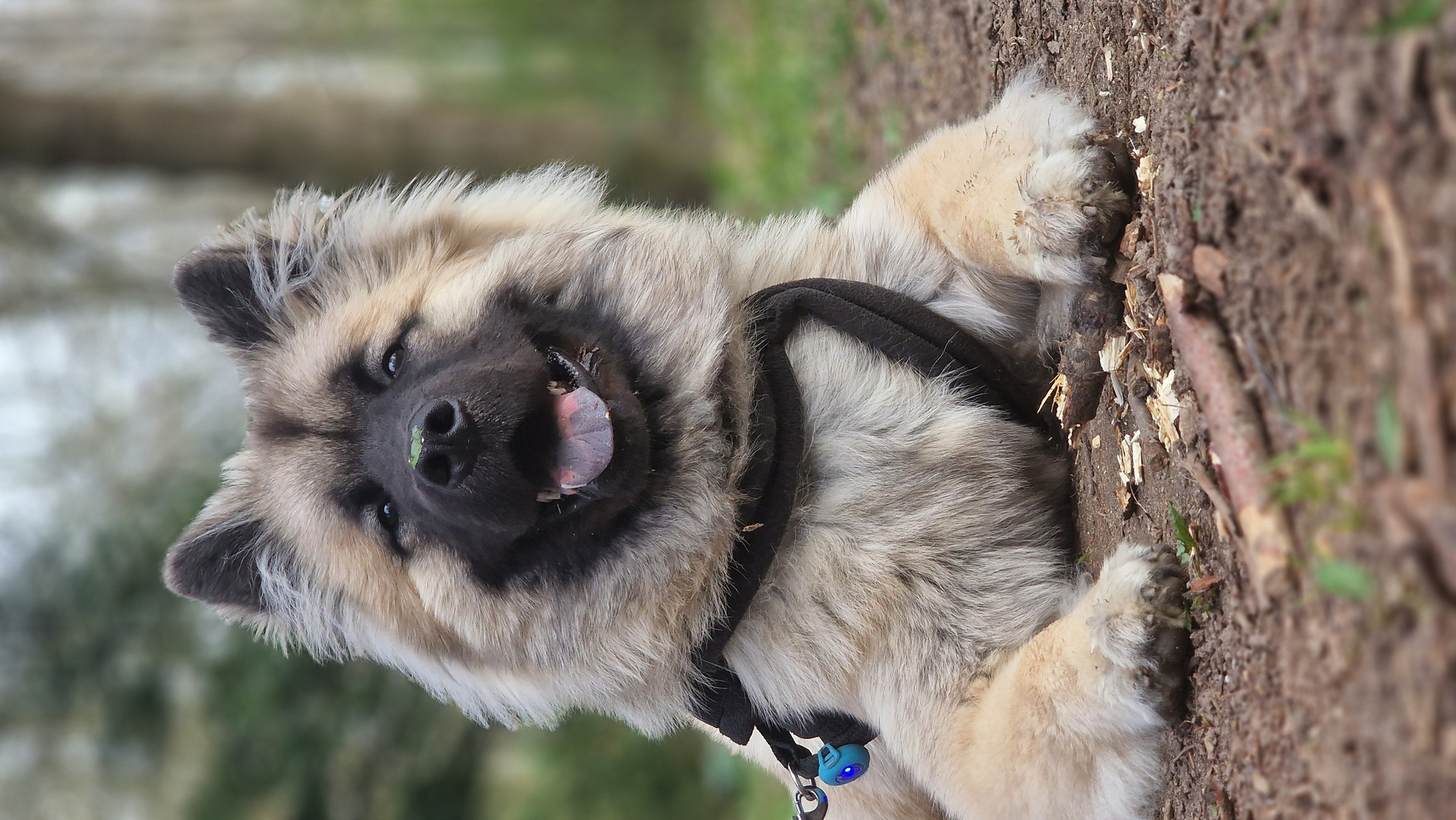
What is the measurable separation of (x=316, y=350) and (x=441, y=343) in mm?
517

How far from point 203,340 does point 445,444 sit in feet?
23.3

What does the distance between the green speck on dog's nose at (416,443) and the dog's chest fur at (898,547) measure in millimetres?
890

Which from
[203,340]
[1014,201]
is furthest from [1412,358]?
[203,340]

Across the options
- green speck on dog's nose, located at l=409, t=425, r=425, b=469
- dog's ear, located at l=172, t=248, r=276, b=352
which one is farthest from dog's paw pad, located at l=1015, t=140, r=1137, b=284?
dog's ear, located at l=172, t=248, r=276, b=352

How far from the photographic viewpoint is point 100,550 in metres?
7.67

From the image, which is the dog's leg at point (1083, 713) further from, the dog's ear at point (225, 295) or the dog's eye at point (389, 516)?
the dog's ear at point (225, 295)

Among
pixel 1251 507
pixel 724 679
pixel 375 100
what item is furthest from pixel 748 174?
pixel 1251 507

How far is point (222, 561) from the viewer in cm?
310

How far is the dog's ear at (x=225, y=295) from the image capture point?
3057 mm

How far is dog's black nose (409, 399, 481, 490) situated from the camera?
7.71 feet

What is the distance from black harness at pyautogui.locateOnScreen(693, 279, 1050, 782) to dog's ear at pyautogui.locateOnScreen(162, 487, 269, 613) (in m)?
1.44

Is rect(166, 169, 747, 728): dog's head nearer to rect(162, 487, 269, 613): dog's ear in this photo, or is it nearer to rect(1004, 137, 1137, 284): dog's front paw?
rect(162, 487, 269, 613): dog's ear

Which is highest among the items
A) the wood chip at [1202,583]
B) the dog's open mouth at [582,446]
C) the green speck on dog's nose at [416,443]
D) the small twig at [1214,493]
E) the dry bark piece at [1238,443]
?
Answer: the dry bark piece at [1238,443]

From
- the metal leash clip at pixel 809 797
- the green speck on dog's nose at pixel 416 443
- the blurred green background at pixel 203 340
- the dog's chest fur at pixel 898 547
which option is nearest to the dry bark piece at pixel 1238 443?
the dog's chest fur at pixel 898 547
